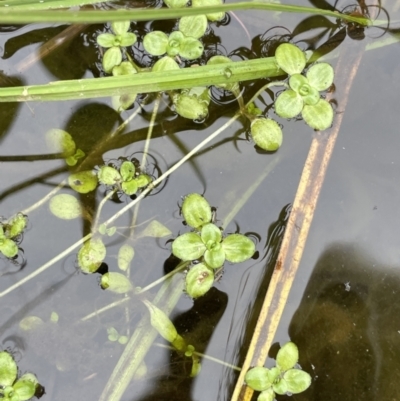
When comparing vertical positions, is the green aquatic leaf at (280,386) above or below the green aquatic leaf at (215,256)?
below

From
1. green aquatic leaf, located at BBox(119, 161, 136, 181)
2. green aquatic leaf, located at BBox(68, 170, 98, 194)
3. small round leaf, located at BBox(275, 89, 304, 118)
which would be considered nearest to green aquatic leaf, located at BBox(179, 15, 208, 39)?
small round leaf, located at BBox(275, 89, 304, 118)

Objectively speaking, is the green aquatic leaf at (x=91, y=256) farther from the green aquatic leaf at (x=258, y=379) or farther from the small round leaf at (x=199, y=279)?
the green aquatic leaf at (x=258, y=379)

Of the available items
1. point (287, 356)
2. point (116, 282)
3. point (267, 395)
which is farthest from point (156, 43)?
point (267, 395)

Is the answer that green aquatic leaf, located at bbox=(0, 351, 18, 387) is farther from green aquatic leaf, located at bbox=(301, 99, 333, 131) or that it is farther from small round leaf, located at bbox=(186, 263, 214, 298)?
green aquatic leaf, located at bbox=(301, 99, 333, 131)

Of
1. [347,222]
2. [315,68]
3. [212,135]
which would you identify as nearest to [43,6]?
[212,135]

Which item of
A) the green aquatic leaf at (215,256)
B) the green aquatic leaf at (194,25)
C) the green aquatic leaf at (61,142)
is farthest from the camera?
the green aquatic leaf at (61,142)

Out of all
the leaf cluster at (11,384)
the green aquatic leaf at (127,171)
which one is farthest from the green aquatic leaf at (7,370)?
the green aquatic leaf at (127,171)
